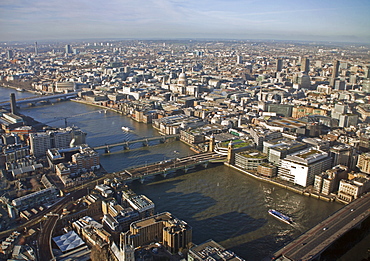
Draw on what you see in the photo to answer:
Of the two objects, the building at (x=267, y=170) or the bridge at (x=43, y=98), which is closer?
the building at (x=267, y=170)

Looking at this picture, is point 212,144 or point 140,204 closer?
point 140,204

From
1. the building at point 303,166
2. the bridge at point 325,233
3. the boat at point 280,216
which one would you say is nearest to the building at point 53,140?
the building at point 303,166

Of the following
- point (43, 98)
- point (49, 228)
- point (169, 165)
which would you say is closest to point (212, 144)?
point (169, 165)

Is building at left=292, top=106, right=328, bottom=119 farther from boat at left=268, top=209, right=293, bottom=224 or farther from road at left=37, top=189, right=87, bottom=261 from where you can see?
road at left=37, top=189, right=87, bottom=261

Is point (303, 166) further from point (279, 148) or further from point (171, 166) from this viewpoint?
point (171, 166)

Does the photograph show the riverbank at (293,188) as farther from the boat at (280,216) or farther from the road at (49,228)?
the road at (49,228)
